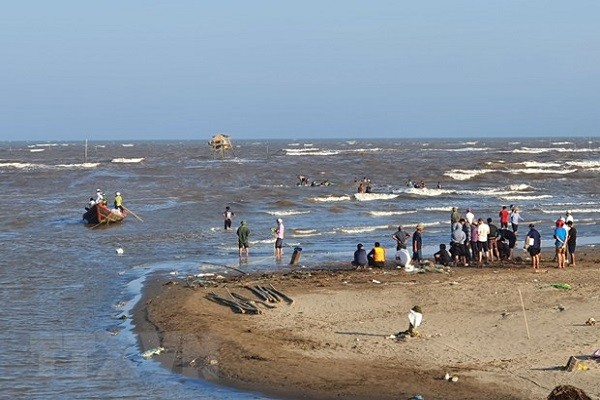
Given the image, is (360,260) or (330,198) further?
(330,198)

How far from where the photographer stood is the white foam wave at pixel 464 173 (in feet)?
212

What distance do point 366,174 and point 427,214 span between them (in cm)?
3286

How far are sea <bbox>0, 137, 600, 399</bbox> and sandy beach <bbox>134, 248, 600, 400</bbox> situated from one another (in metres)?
0.67

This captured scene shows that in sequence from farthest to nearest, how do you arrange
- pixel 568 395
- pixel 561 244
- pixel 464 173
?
1. pixel 464 173
2. pixel 561 244
3. pixel 568 395

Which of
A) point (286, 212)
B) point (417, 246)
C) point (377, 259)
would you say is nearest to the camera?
point (377, 259)

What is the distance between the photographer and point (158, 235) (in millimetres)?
29938

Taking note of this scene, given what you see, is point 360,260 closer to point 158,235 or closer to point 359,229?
point 359,229

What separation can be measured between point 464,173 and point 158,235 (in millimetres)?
42037

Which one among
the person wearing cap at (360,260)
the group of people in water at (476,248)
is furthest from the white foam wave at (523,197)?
the person wearing cap at (360,260)

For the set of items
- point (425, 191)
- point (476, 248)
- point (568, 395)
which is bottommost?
point (425, 191)

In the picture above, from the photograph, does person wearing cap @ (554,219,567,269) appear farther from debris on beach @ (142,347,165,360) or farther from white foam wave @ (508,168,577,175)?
white foam wave @ (508,168,577,175)

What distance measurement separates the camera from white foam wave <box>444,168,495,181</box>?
64544mm

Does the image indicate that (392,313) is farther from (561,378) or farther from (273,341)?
(561,378)

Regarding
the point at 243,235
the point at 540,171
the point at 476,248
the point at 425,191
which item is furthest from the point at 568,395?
the point at 540,171
